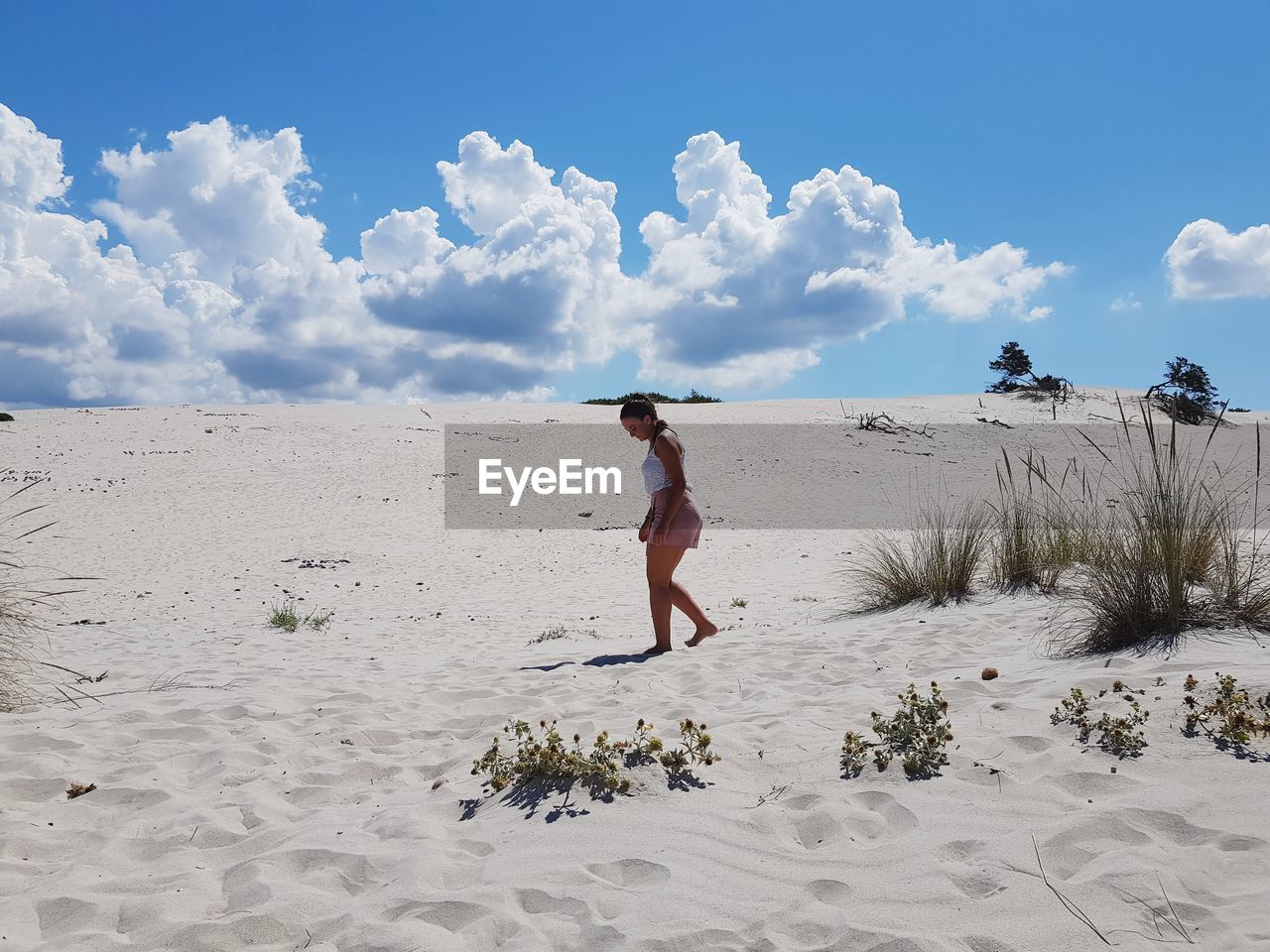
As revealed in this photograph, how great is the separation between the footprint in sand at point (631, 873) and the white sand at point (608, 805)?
0.4 inches

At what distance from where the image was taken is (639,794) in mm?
3232

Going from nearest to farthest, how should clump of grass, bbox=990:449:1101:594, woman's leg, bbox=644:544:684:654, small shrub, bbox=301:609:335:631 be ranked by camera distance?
1. woman's leg, bbox=644:544:684:654
2. clump of grass, bbox=990:449:1101:594
3. small shrub, bbox=301:609:335:631

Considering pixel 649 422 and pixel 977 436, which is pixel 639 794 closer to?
pixel 649 422

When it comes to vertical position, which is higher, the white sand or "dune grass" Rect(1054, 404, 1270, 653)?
"dune grass" Rect(1054, 404, 1270, 653)

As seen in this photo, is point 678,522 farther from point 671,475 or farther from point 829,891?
point 829,891

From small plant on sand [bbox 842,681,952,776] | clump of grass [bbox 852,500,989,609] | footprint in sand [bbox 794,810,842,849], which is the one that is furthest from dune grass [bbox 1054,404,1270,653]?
footprint in sand [bbox 794,810,842,849]

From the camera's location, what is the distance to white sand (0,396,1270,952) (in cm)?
236

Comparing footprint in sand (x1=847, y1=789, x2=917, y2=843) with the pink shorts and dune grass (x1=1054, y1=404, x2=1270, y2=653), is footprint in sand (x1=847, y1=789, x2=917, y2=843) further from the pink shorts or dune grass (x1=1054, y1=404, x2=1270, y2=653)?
the pink shorts

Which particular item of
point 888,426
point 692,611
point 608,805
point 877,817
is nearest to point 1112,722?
point 877,817

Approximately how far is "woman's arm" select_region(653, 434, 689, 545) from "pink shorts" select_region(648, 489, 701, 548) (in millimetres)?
33

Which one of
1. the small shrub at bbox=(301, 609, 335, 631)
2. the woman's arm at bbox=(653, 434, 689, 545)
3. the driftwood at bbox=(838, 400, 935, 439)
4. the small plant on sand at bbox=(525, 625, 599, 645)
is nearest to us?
the woman's arm at bbox=(653, 434, 689, 545)

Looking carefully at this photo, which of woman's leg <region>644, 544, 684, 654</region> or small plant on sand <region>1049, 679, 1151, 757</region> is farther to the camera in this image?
woman's leg <region>644, 544, 684, 654</region>

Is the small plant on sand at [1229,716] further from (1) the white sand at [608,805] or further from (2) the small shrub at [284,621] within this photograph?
(2) the small shrub at [284,621]

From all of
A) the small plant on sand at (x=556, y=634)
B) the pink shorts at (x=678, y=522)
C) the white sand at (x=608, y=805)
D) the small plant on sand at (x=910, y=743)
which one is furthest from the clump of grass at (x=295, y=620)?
the small plant on sand at (x=910, y=743)
